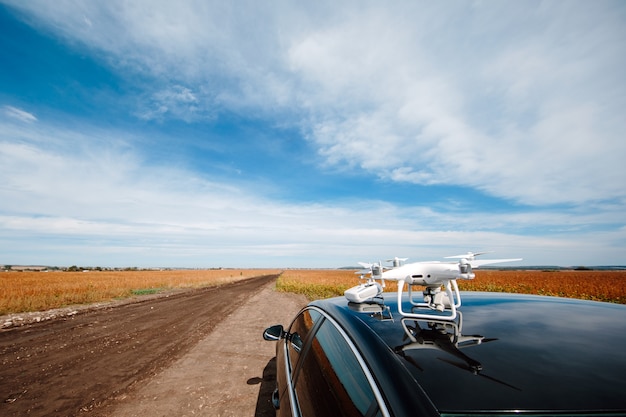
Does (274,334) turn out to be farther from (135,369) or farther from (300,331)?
(135,369)

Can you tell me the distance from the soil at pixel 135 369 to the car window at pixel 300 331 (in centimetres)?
166

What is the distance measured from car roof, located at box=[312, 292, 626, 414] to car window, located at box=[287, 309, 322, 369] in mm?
796

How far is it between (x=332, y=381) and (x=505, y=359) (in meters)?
0.95

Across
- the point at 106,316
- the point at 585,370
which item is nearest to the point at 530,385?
the point at 585,370

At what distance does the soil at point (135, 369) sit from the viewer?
13.6 feet

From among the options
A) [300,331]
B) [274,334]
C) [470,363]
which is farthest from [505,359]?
[274,334]

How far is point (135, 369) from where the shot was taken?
5.59 meters

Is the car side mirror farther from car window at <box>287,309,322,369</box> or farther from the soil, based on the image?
the soil

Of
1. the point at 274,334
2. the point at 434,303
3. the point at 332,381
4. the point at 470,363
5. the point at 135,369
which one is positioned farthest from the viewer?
the point at 135,369

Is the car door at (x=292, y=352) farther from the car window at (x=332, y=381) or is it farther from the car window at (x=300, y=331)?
the car window at (x=332, y=381)

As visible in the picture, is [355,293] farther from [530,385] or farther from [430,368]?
[530,385]

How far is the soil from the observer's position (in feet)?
13.6

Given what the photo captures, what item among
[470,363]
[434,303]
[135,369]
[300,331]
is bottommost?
[135,369]

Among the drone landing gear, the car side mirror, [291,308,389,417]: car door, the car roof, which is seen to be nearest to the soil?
the car side mirror
